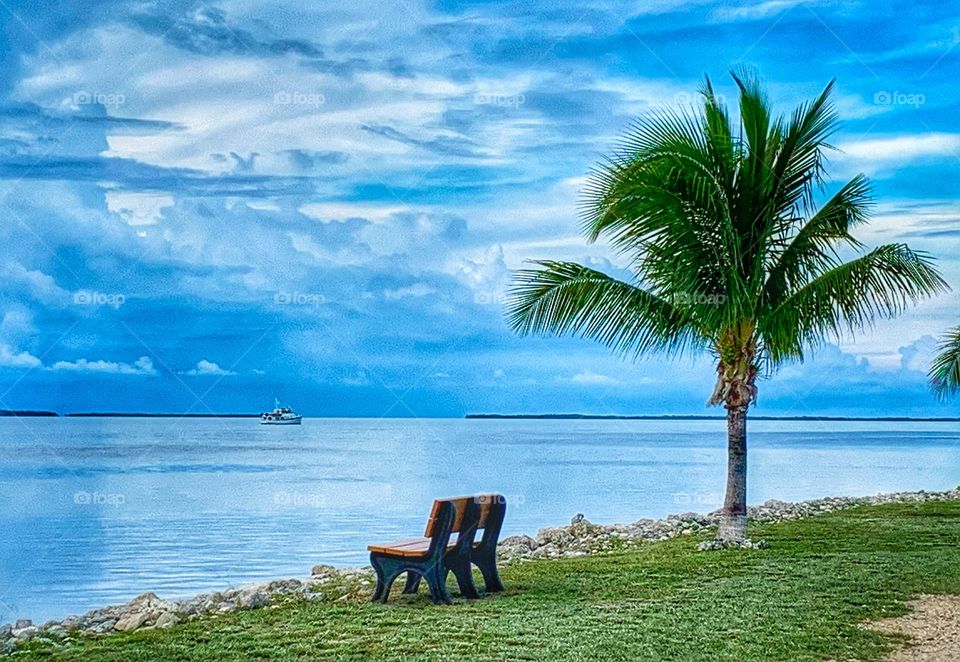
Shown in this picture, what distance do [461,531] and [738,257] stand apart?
641 cm

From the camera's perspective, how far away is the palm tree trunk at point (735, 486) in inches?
607

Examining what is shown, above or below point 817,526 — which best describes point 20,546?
below

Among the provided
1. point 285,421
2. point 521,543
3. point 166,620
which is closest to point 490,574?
point 166,620

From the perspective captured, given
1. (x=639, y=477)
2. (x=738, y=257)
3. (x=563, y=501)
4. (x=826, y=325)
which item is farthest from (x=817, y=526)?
(x=639, y=477)

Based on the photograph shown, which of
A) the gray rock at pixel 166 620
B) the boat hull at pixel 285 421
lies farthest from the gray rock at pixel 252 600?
the boat hull at pixel 285 421

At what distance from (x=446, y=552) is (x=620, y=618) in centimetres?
197

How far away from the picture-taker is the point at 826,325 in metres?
15.7

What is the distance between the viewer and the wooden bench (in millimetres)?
10594

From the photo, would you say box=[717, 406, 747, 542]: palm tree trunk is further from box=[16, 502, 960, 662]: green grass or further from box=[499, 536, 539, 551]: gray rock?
box=[499, 536, 539, 551]: gray rock

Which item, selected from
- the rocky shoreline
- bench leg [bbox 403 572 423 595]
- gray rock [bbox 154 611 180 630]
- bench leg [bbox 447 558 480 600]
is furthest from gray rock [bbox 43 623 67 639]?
bench leg [bbox 447 558 480 600]

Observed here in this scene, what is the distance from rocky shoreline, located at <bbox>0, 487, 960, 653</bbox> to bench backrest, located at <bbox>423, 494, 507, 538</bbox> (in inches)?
51.7

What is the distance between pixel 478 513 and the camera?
1116cm

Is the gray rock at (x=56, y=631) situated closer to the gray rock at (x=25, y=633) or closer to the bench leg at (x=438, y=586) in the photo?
the gray rock at (x=25, y=633)

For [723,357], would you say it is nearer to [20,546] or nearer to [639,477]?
[20,546]
